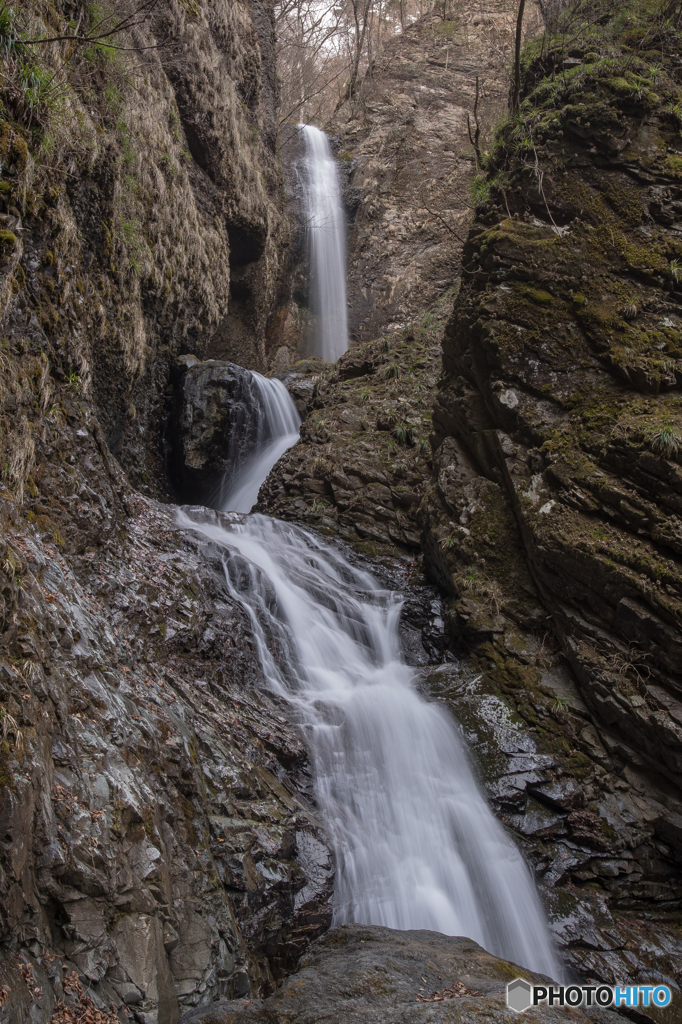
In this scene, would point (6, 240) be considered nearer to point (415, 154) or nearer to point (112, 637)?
point (112, 637)

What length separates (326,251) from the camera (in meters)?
20.0

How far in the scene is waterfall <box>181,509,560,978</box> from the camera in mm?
5121

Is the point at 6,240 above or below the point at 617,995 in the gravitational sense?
above

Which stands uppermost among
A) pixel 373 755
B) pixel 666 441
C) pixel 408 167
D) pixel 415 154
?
pixel 415 154

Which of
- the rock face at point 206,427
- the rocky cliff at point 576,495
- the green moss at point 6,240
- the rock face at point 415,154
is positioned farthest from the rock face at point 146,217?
the rocky cliff at point 576,495

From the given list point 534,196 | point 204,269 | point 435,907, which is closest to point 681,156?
point 534,196

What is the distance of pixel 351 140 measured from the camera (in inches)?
841

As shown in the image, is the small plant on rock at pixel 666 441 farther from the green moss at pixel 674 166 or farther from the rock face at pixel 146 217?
the rock face at pixel 146 217

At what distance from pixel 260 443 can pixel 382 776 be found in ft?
29.2

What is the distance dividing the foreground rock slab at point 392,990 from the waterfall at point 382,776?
1184 millimetres

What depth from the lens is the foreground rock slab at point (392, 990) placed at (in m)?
2.82

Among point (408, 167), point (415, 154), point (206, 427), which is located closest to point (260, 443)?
point (206, 427)

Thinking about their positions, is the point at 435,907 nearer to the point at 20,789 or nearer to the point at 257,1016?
the point at 257,1016

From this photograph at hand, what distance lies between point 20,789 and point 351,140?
2369 cm
